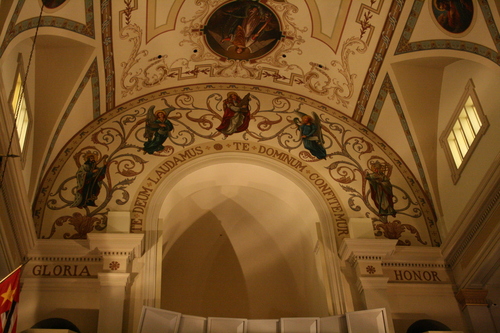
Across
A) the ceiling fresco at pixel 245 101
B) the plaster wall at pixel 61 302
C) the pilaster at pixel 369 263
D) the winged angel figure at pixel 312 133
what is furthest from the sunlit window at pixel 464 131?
the plaster wall at pixel 61 302

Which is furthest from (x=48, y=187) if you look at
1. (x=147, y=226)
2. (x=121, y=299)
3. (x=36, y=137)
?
(x=121, y=299)

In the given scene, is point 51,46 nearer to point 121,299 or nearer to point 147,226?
point 147,226

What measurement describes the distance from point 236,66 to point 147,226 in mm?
4063

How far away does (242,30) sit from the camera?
12.1m

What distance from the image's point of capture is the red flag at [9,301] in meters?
7.15

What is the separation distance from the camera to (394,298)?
411 inches

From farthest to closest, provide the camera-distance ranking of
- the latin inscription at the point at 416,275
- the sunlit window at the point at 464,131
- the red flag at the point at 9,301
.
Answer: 1. the latin inscription at the point at 416,275
2. the sunlit window at the point at 464,131
3. the red flag at the point at 9,301

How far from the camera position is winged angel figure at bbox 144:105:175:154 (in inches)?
473

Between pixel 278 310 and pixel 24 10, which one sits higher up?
pixel 24 10

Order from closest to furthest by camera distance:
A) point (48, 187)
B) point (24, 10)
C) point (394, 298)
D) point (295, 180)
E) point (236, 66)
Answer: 1. point (24, 10)
2. point (394, 298)
3. point (48, 187)
4. point (295, 180)
5. point (236, 66)

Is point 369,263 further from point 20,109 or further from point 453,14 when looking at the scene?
point 20,109

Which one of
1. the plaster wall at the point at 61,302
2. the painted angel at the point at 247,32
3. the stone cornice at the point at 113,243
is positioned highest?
the painted angel at the point at 247,32

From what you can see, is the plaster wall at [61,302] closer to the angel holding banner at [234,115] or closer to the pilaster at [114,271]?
the pilaster at [114,271]

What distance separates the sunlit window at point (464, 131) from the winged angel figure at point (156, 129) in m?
5.38
